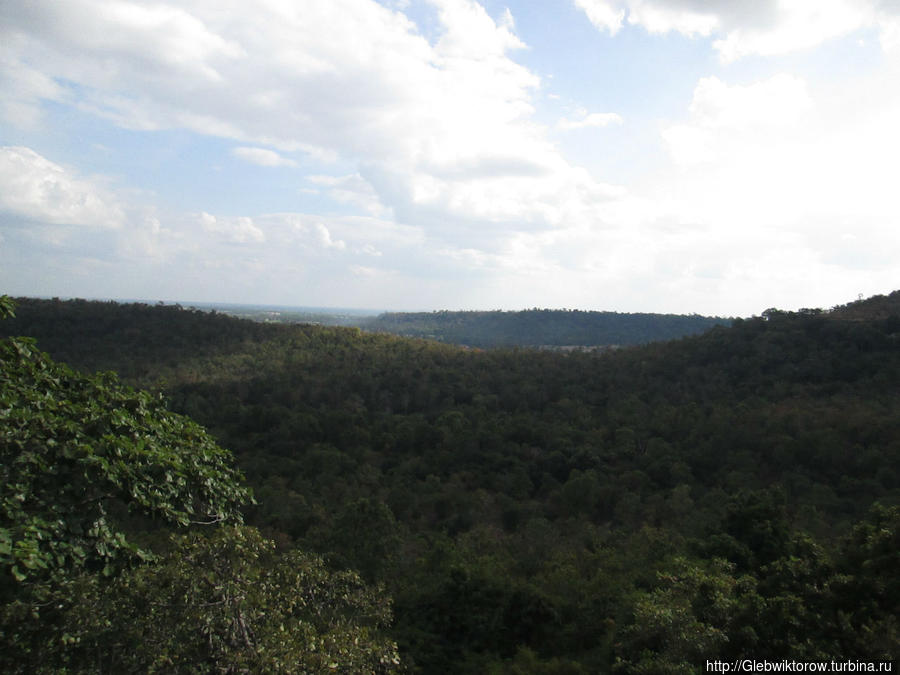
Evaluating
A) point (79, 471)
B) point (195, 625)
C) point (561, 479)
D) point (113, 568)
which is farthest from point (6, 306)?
point (561, 479)

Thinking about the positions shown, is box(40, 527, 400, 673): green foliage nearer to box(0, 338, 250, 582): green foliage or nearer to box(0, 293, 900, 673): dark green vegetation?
box(0, 293, 900, 673): dark green vegetation

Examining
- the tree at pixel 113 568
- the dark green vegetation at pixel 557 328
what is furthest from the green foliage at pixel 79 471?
the dark green vegetation at pixel 557 328

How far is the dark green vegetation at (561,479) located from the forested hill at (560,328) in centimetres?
5931

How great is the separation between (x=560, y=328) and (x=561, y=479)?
3912 inches

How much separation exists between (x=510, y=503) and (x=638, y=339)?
9281 cm

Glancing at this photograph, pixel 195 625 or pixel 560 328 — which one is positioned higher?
pixel 560 328

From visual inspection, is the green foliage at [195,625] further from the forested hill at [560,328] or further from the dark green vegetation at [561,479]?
the forested hill at [560,328]

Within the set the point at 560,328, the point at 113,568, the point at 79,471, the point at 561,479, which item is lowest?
the point at 561,479

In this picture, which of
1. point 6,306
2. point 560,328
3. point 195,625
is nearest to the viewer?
point 195,625

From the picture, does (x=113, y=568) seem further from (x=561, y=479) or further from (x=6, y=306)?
(x=561, y=479)

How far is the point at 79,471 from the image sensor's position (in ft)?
18.7

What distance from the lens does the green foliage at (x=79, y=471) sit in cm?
518

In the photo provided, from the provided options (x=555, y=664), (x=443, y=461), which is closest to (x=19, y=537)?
(x=555, y=664)

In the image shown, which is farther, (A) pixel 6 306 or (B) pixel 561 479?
(B) pixel 561 479
